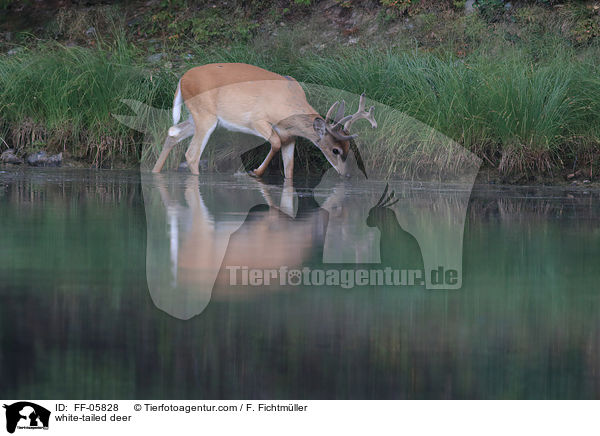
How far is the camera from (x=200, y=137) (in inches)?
494

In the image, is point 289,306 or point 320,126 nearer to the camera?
point 289,306

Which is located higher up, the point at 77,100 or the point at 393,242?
the point at 77,100

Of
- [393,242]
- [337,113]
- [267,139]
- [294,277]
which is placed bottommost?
[294,277]

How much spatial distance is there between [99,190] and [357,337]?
6.87 m

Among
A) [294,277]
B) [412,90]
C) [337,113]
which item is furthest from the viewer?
[412,90]

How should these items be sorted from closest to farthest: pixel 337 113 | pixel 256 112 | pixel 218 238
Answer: pixel 218 238
pixel 337 113
pixel 256 112

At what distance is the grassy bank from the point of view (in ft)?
38.8

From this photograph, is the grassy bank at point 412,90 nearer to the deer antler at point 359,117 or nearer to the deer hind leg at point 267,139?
the deer antler at point 359,117

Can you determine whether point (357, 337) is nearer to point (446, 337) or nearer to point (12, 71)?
point (446, 337)

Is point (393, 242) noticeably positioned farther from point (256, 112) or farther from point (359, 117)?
point (256, 112)

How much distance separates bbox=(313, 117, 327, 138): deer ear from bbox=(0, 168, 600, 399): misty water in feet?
10.9

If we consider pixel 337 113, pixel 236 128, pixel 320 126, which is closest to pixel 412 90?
pixel 337 113

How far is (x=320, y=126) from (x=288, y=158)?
0.70 meters

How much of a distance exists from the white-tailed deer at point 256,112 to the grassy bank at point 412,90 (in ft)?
2.58
